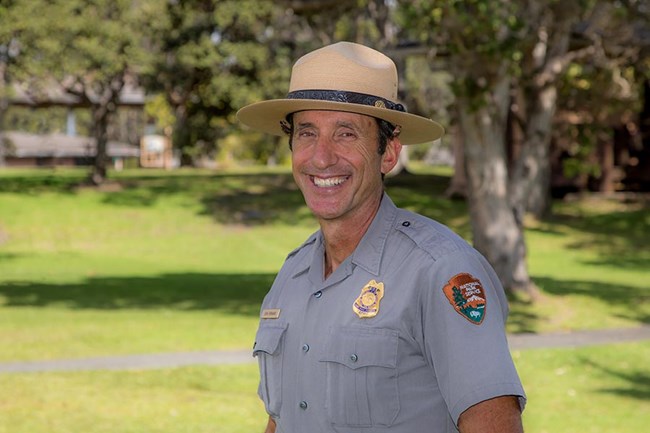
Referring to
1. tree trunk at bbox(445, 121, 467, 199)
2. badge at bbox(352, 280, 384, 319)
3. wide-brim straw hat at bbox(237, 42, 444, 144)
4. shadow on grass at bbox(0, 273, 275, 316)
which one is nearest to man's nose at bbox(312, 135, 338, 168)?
wide-brim straw hat at bbox(237, 42, 444, 144)

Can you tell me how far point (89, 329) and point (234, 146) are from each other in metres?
54.6

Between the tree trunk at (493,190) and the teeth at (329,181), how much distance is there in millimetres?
16590

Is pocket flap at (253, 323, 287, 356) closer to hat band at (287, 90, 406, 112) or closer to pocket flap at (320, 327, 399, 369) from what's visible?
pocket flap at (320, 327, 399, 369)

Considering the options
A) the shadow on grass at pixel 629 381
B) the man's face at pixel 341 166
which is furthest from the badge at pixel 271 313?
the shadow on grass at pixel 629 381

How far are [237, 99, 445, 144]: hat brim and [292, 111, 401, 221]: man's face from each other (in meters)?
0.05

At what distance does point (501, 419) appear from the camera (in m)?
3.10

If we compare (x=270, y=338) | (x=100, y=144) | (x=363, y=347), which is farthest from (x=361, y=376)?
(x=100, y=144)

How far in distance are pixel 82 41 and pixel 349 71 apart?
40781 mm

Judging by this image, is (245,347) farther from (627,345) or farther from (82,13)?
(82,13)

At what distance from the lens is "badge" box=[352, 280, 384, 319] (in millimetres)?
3316

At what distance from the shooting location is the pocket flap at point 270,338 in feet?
12.0

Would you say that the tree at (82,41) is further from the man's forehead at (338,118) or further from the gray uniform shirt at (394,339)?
the gray uniform shirt at (394,339)

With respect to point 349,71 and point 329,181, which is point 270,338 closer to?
point 329,181

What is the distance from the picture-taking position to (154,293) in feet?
76.3
